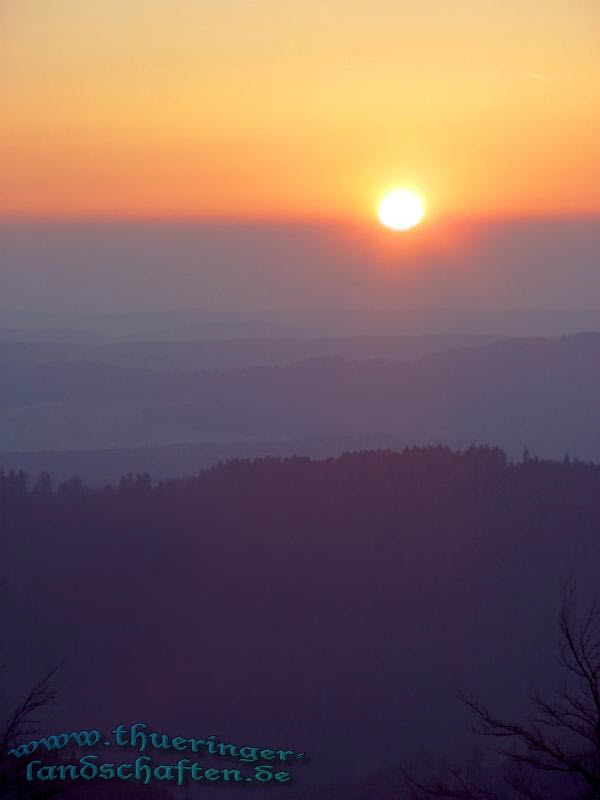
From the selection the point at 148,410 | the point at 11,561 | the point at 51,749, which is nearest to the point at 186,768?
the point at 51,749

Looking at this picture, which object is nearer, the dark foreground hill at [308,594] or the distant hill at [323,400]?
the dark foreground hill at [308,594]

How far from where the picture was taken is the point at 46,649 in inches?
491

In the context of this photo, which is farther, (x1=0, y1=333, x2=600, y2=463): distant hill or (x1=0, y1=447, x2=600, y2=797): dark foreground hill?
(x1=0, y1=333, x2=600, y2=463): distant hill

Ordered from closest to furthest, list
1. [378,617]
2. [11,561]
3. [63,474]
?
[378,617] < [11,561] < [63,474]

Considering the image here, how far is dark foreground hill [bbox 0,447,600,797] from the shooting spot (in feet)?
36.6

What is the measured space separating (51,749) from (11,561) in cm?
573

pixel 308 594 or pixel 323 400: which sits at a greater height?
pixel 323 400

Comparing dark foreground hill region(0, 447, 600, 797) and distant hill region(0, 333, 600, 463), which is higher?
distant hill region(0, 333, 600, 463)

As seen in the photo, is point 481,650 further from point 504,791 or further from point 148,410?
point 148,410

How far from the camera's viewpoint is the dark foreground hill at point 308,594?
1116 centimetres

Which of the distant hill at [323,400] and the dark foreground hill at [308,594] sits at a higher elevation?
the distant hill at [323,400]

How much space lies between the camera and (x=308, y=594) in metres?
13.4

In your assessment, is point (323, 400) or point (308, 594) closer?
point (308, 594)

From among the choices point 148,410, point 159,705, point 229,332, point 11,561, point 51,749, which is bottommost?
point 51,749
